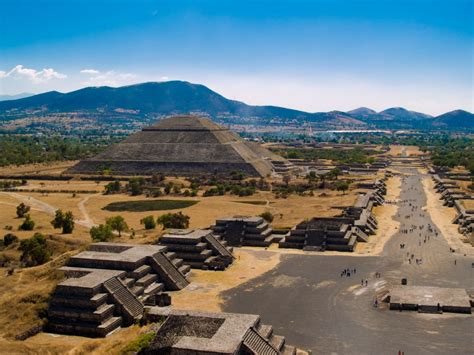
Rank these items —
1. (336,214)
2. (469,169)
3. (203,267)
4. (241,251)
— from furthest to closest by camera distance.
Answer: (469,169) → (336,214) → (241,251) → (203,267)

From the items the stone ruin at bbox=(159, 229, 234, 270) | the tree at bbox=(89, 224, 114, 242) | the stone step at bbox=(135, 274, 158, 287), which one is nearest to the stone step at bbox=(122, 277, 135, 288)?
the stone step at bbox=(135, 274, 158, 287)

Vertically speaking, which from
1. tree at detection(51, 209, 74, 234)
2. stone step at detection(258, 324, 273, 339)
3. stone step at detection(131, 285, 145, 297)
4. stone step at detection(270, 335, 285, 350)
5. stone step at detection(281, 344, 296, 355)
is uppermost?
stone step at detection(258, 324, 273, 339)

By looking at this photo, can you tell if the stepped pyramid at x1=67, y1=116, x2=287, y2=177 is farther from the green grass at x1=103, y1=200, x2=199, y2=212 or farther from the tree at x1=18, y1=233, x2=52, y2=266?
the tree at x1=18, y1=233, x2=52, y2=266

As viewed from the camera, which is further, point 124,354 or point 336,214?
point 336,214

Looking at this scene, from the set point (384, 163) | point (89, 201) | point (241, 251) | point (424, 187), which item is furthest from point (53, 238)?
point (384, 163)

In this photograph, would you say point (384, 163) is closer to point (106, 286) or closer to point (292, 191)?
point (292, 191)

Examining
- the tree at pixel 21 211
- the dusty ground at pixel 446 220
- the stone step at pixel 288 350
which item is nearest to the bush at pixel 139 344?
the stone step at pixel 288 350

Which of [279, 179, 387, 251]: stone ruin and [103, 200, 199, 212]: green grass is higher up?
[279, 179, 387, 251]: stone ruin
